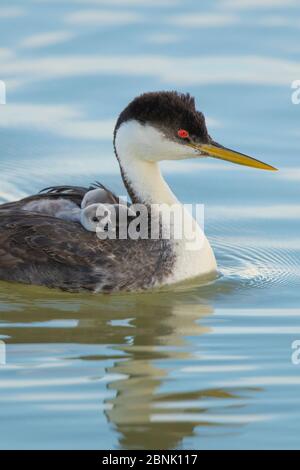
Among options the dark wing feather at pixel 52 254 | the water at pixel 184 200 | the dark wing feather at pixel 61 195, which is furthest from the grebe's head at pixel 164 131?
the water at pixel 184 200

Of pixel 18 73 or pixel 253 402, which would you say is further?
pixel 18 73

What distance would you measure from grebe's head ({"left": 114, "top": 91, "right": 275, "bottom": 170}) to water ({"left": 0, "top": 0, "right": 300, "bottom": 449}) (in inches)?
42.9

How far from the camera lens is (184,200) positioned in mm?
13227

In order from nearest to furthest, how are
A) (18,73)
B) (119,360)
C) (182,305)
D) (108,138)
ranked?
(119,360), (182,305), (108,138), (18,73)

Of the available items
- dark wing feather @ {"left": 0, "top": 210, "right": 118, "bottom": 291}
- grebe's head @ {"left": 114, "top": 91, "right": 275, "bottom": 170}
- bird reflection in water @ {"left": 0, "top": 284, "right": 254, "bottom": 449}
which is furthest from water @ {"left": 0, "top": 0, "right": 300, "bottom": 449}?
grebe's head @ {"left": 114, "top": 91, "right": 275, "bottom": 170}

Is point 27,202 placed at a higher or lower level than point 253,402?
higher

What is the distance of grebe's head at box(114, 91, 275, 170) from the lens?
37.7ft

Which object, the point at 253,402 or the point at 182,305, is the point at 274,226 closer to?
the point at 182,305

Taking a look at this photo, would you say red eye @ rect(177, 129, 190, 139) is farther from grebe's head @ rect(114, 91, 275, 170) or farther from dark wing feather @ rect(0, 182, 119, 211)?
dark wing feather @ rect(0, 182, 119, 211)

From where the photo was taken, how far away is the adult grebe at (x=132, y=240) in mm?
11438

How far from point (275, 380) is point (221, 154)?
2.69m
